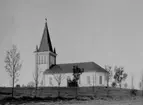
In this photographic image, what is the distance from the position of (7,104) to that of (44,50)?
4515cm

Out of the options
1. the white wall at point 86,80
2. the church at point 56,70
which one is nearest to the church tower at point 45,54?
the church at point 56,70

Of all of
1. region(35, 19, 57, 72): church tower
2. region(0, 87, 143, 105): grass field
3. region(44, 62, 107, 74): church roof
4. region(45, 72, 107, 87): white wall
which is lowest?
region(0, 87, 143, 105): grass field

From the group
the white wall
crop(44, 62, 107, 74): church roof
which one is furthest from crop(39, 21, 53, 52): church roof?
the white wall

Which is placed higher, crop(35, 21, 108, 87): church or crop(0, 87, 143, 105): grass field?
crop(35, 21, 108, 87): church

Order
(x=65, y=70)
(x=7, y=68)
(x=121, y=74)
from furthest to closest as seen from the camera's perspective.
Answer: (x=65, y=70), (x=121, y=74), (x=7, y=68)

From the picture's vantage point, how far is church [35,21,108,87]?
57.9 metres

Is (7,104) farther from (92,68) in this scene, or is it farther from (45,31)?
→ (45,31)

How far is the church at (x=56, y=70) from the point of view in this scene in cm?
5792

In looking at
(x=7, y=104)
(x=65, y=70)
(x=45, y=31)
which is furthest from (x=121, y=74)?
(x=7, y=104)

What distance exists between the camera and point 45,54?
65312mm

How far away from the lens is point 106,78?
58406 mm

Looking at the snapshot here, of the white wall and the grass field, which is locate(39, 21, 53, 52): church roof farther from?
the grass field

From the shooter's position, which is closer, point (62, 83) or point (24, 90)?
point (24, 90)

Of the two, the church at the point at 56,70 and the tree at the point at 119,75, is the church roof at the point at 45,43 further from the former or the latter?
the tree at the point at 119,75
